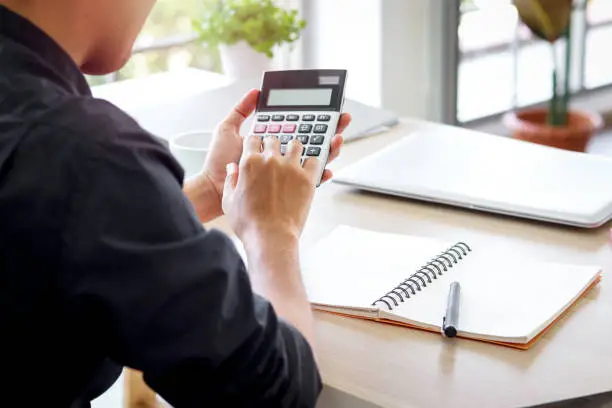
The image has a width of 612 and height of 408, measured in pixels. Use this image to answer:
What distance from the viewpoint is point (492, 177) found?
117 centimetres

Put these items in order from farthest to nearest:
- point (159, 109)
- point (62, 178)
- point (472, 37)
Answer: point (472, 37) → point (159, 109) → point (62, 178)

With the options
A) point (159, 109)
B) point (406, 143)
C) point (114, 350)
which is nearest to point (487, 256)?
point (406, 143)

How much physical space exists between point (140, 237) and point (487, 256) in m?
0.48

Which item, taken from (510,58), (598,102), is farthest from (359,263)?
(598,102)

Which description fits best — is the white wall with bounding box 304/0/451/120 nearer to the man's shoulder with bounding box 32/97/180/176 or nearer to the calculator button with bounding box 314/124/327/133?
the calculator button with bounding box 314/124/327/133

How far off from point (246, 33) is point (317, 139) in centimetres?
88

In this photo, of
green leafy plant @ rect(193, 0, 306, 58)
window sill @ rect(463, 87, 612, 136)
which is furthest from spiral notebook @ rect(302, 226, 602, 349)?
window sill @ rect(463, 87, 612, 136)

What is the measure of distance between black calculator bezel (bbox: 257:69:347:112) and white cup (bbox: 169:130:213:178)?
0.16 meters

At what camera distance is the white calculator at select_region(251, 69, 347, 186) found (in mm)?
1036

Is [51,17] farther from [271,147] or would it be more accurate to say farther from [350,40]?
[350,40]

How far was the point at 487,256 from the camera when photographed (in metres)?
0.98

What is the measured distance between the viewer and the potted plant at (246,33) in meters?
1.86

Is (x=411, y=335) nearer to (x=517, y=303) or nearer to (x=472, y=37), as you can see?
(x=517, y=303)

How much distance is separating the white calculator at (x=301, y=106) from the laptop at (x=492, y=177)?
15 centimetres
